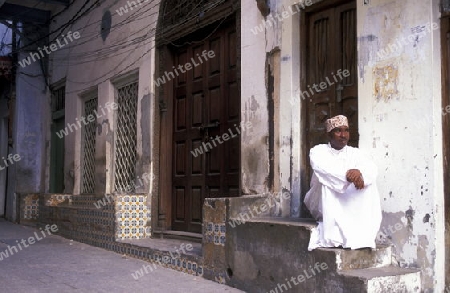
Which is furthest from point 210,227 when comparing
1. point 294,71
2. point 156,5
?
point 156,5

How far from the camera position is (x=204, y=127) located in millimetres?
7422

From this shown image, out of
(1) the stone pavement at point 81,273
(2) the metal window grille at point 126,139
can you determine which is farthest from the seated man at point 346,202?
(2) the metal window grille at point 126,139

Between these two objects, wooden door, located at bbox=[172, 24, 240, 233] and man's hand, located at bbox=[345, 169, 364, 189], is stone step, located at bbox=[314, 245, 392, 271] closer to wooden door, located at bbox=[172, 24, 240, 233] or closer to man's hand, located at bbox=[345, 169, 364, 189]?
man's hand, located at bbox=[345, 169, 364, 189]

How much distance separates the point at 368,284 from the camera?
3920 millimetres

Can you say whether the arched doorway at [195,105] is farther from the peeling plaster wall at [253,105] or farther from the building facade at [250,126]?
the peeling plaster wall at [253,105]

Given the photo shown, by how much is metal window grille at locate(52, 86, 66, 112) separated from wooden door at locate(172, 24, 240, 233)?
15.8 ft

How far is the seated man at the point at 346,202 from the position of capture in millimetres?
4344

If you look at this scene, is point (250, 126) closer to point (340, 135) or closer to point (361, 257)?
point (340, 135)

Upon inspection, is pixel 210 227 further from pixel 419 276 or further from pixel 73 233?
pixel 73 233

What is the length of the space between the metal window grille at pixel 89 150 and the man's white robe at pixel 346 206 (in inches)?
260

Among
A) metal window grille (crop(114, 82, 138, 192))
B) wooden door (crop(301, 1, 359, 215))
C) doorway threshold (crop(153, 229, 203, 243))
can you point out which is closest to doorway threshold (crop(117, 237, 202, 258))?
doorway threshold (crop(153, 229, 203, 243))

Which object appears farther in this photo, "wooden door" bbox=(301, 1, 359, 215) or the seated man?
"wooden door" bbox=(301, 1, 359, 215)

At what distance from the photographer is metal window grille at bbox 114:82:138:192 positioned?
888cm

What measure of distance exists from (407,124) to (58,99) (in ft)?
31.2
